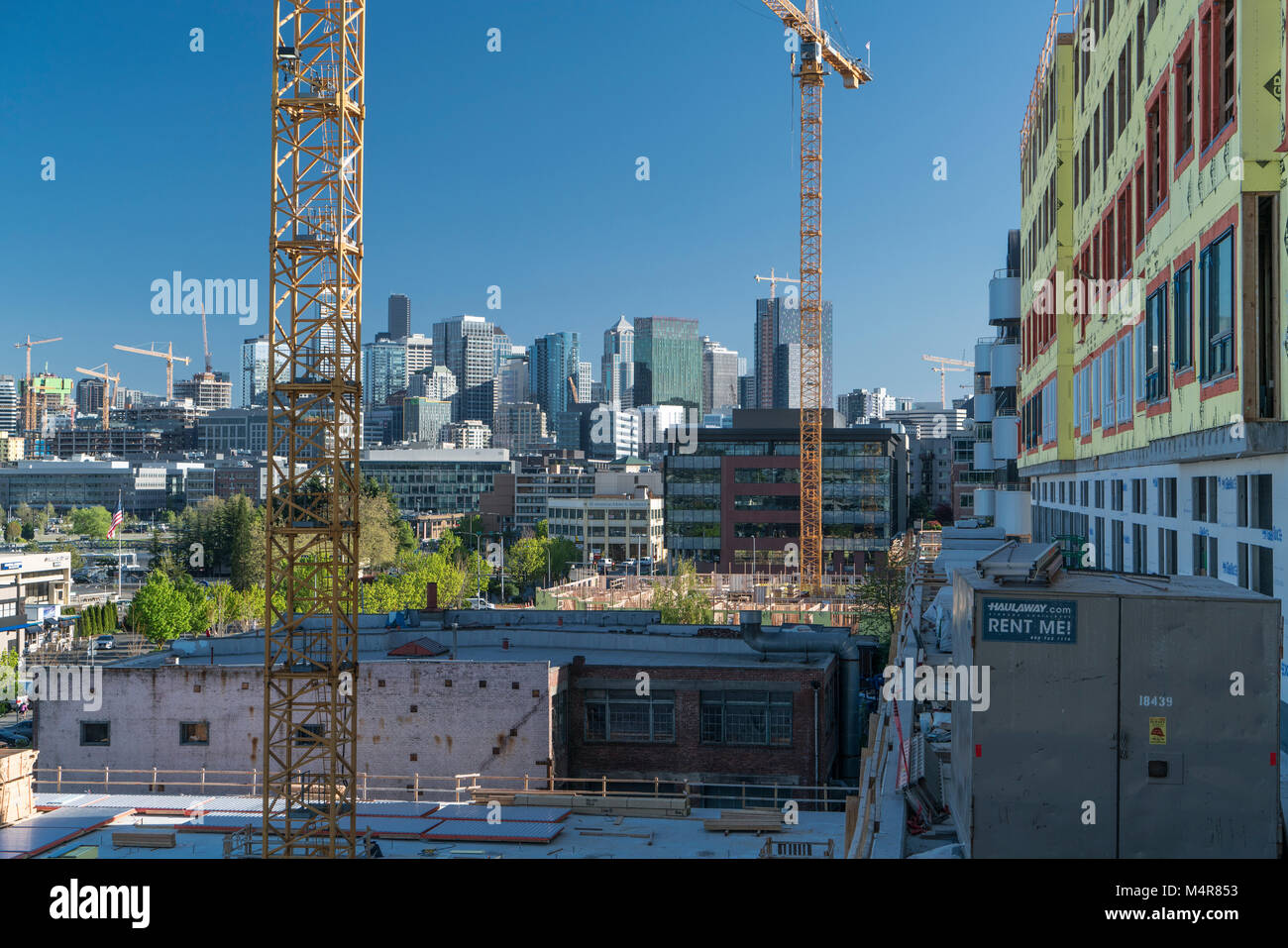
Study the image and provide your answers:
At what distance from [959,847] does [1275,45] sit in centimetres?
910

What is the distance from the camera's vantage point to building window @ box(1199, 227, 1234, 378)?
1245cm

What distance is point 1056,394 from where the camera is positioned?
29969 millimetres

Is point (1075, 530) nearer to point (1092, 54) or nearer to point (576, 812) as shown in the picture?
point (1092, 54)

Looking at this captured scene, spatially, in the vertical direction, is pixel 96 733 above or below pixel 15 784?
below

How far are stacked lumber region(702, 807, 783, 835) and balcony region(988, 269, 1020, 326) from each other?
3057 centimetres

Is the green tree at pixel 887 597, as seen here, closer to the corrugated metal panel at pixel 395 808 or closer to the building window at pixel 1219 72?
the corrugated metal panel at pixel 395 808

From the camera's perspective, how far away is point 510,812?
22.4m

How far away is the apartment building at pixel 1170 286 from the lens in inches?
466

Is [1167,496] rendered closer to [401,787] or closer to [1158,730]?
[1158,730]

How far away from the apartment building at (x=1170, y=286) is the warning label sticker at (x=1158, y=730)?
19.0 ft

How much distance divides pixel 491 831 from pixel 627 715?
1037cm

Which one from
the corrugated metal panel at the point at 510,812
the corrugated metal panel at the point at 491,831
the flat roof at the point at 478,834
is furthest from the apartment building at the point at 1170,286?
the corrugated metal panel at the point at 510,812

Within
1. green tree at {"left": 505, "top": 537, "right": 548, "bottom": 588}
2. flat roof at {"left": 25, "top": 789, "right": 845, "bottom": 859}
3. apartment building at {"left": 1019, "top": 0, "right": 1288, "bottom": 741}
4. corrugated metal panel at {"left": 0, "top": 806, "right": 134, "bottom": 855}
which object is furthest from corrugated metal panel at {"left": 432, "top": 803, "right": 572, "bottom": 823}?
green tree at {"left": 505, "top": 537, "right": 548, "bottom": 588}

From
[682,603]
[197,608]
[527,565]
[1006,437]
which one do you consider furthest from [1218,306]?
[527,565]
